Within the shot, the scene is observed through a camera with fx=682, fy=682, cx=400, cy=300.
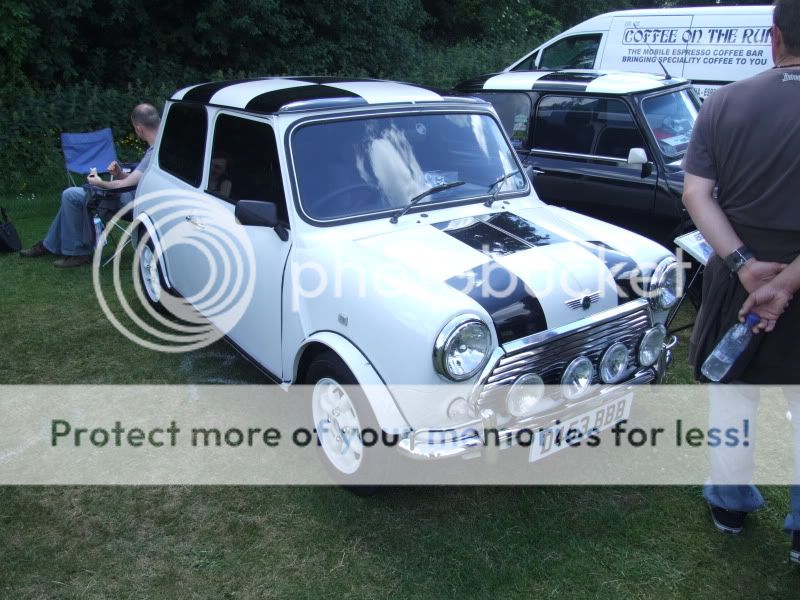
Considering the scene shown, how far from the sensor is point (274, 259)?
3.54 m

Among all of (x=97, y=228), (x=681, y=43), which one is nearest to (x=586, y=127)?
(x=681, y=43)

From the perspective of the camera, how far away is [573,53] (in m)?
11.1

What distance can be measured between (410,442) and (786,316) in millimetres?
1547

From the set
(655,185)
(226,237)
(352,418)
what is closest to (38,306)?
(226,237)

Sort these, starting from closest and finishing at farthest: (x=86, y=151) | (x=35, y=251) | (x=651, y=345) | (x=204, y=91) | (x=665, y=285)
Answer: (x=651, y=345) → (x=665, y=285) → (x=204, y=91) → (x=35, y=251) → (x=86, y=151)

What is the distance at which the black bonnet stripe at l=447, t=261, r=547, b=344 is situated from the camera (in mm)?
2846

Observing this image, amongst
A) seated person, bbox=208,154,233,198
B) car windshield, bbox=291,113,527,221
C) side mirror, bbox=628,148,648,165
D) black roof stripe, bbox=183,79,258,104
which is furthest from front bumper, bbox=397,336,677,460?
side mirror, bbox=628,148,648,165

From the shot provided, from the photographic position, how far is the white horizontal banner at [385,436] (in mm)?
2826

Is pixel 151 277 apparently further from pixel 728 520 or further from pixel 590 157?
pixel 728 520

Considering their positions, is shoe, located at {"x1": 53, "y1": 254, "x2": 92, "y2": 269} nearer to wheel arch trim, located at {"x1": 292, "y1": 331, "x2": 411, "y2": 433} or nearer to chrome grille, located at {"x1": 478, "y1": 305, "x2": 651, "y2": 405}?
wheel arch trim, located at {"x1": 292, "y1": 331, "x2": 411, "y2": 433}

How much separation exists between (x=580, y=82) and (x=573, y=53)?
5330 mm

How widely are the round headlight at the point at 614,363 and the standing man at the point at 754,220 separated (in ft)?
1.09

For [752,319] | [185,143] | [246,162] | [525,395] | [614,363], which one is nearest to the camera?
[752,319]

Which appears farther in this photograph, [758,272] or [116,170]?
[116,170]
